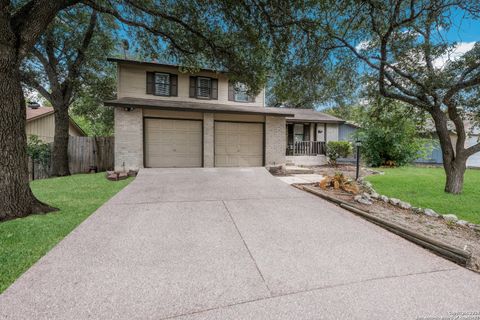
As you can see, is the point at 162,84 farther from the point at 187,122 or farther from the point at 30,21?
the point at 30,21

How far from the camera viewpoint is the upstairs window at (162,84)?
35.6 ft

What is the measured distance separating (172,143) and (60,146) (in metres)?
5.24

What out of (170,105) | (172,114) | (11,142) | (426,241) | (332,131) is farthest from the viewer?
(332,131)

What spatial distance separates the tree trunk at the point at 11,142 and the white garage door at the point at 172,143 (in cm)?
570

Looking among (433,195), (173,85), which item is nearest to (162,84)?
(173,85)

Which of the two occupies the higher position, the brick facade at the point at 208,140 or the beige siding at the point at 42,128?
the beige siding at the point at 42,128

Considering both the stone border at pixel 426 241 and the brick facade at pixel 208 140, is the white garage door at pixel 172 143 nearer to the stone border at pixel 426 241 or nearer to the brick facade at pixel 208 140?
the brick facade at pixel 208 140

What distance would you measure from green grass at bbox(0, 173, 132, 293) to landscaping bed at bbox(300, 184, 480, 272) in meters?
5.25

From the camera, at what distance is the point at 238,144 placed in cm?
1120

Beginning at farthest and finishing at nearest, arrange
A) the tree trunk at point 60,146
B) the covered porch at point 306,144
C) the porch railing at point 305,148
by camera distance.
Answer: the porch railing at point 305,148 → the covered porch at point 306,144 → the tree trunk at point 60,146

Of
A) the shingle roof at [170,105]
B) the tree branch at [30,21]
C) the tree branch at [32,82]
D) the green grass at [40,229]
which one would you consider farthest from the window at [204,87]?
the tree branch at [30,21]

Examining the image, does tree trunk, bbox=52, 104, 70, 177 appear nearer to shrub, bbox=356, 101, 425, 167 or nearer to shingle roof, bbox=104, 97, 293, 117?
shingle roof, bbox=104, 97, 293, 117

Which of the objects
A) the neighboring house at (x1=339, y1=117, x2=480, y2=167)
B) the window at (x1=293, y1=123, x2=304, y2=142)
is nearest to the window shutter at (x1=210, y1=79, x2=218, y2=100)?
the window at (x1=293, y1=123, x2=304, y2=142)

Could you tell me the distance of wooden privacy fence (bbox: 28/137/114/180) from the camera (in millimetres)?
11016
